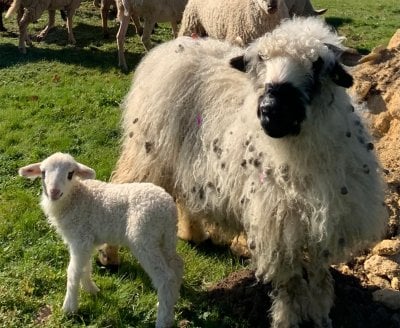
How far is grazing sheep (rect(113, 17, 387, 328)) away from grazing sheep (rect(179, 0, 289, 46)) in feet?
11.2

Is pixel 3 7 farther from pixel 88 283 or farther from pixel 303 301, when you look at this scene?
pixel 303 301

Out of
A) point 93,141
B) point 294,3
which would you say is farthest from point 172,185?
point 294,3

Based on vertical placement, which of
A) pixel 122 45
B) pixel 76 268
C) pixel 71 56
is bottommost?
pixel 71 56

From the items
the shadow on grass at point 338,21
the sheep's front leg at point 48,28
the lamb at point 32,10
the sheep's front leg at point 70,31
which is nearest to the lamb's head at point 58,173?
the lamb at point 32,10

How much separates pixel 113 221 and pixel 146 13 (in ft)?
25.1

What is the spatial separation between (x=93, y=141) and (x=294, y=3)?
5573mm

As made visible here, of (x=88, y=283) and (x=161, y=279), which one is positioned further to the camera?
(x=88, y=283)

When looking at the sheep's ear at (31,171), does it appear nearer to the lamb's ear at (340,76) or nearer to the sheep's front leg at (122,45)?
the lamb's ear at (340,76)

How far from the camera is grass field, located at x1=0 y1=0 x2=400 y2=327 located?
4.15m

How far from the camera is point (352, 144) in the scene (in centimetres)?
351

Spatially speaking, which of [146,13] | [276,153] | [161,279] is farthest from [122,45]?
[276,153]

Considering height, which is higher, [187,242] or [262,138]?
[262,138]

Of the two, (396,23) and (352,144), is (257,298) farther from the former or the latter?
(396,23)

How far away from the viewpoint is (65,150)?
6.93m
